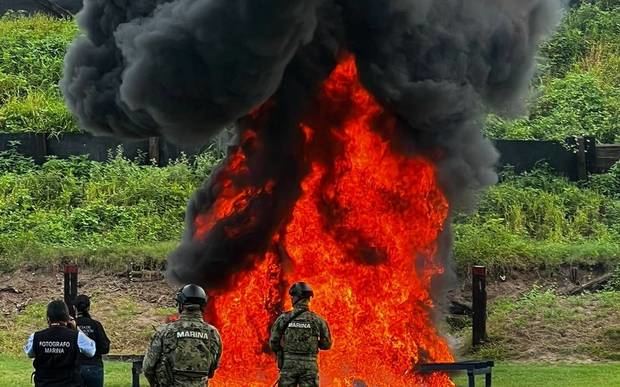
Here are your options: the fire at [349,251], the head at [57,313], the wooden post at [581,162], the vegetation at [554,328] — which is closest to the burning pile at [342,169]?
the fire at [349,251]

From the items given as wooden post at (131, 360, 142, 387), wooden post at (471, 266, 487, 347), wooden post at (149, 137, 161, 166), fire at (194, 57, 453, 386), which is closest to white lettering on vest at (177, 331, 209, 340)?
wooden post at (131, 360, 142, 387)

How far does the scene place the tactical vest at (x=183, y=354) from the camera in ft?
29.2

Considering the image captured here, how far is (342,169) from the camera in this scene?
47.4ft

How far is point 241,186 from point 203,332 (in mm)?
5560

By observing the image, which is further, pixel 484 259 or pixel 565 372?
pixel 484 259

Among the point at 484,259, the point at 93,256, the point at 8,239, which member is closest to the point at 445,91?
the point at 484,259

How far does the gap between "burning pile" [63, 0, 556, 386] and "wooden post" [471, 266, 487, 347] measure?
295 cm

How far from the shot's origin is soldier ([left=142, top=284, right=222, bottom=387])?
8914 mm

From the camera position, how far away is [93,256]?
2111 centimetres

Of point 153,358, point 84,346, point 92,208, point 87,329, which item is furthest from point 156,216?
point 153,358

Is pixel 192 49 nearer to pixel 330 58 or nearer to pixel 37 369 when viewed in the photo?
pixel 330 58

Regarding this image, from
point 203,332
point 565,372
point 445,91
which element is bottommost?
point 565,372

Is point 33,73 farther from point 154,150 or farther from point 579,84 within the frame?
point 579,84

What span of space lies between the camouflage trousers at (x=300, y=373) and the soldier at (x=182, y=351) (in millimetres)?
2136
